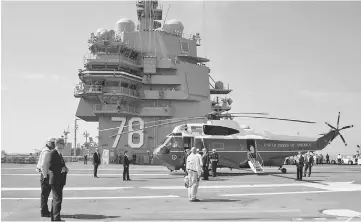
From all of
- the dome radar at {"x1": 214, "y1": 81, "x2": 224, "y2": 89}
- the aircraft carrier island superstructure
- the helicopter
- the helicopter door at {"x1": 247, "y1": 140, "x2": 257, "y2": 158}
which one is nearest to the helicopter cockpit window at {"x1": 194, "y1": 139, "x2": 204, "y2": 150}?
the helicopter

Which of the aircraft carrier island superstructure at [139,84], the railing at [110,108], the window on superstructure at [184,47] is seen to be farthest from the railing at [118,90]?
the window on superstructure at [184,47]

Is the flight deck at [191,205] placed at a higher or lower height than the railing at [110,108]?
lower

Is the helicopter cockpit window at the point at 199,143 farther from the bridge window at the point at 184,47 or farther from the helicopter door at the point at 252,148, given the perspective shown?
the bridge window at the point at 184,47

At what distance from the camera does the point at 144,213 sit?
8453 mm

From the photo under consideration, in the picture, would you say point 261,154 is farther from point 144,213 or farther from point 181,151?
point 144,213

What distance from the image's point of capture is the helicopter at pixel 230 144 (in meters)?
21.0

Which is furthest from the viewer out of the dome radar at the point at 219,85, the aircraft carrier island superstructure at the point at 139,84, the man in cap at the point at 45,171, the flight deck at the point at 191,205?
the dome radar at the point at 219,85

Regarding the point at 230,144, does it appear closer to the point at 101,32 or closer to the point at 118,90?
the point at 118,90

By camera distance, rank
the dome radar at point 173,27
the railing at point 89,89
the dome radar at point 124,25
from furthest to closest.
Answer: the dome radar at point 173,27, the dome radar at point 124,25, the railing at point 89,89

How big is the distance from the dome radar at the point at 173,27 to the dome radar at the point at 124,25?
425 centimetres

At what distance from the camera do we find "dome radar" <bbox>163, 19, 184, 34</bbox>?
46.2m

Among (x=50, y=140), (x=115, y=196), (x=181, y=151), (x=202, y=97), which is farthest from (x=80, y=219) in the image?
(x=202, y=97)

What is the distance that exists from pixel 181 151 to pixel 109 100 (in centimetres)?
2243

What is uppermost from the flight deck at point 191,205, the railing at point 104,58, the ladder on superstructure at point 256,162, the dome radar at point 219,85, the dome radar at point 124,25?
the dome radar at point 124,25
